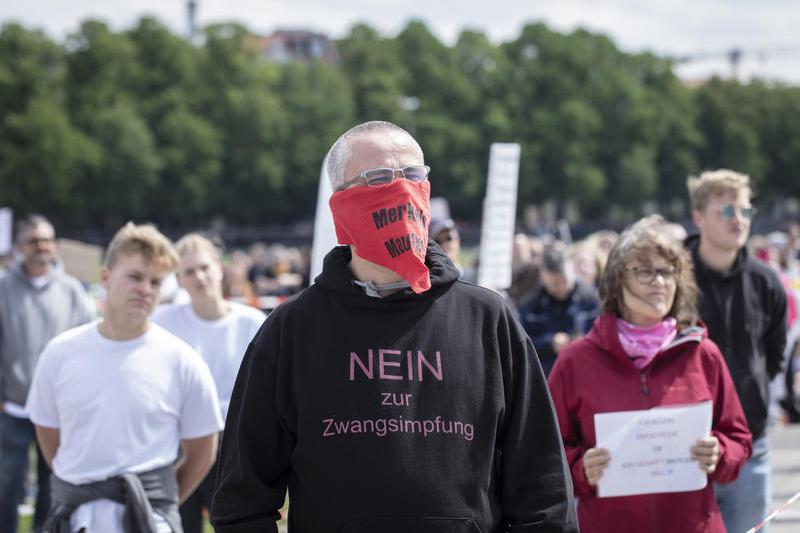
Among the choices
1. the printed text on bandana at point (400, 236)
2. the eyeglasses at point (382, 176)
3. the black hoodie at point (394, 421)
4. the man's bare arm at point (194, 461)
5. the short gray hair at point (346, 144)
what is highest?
the short gray hair at point (346, 144)

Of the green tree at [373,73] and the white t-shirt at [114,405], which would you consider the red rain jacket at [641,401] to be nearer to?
the white t-shirt at [114,405]

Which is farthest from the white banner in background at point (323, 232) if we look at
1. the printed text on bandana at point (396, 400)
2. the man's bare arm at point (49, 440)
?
the printed text on bandana at point (396, 400)

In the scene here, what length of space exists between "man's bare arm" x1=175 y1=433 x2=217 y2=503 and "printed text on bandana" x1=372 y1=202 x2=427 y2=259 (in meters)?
2.22

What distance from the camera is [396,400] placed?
2652mm

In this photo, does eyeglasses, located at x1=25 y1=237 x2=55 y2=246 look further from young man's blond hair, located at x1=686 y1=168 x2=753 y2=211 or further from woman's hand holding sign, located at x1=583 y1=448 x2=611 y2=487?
woman's hand holding sign, located at x1=583 y1=448 x2=611 y2=487

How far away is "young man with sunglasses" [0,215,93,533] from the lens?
7.00m

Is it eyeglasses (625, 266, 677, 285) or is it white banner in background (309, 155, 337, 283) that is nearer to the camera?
eyeglasses (625, 266, 677, 285)

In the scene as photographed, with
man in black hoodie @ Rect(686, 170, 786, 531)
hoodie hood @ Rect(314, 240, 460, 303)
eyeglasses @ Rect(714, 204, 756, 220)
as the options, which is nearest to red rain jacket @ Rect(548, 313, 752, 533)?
man in black hoodie @ Rect(686, 170, 786, 531)

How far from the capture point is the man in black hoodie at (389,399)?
264 centimetres

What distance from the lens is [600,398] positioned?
4.02 m

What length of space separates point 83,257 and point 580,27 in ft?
231

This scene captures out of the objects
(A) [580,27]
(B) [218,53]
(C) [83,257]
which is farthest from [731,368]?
(A) [580,27]

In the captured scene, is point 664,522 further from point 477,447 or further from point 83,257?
point 83,257

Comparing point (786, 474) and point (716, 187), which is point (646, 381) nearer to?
point (716, 187)
